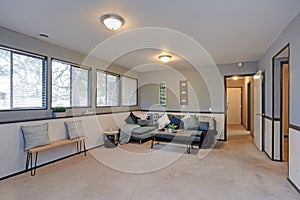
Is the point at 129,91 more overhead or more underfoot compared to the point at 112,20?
more underfoot

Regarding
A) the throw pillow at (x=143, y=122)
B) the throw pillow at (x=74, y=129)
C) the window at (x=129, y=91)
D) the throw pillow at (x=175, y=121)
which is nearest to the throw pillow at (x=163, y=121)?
the throw pillow at (x=175, y=121)

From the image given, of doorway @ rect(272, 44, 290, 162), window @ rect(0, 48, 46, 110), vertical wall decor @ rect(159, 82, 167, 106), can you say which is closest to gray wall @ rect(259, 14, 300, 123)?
doorway @ rect(272, 44, 290, 162)

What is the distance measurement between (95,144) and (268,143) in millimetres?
4344

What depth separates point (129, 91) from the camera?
23.8 ft

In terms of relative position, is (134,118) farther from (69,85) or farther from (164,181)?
(164,181)

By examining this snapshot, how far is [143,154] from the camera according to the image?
4.62m

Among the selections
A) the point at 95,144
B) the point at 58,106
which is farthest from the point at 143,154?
the point at 58,106

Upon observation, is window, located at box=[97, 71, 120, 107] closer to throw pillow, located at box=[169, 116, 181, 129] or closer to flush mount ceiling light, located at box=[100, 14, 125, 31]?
throw pillow, located at box=[169, 116, 181, 129]

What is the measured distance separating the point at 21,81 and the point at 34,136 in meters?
1.13

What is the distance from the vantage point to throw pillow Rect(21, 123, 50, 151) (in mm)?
3395

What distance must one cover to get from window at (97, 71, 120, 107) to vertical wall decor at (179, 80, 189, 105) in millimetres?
2314

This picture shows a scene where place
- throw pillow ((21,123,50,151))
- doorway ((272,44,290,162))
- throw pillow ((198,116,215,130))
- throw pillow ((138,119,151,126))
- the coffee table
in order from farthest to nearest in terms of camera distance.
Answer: throw pillow ((138,119,151,126)) < throw pillow ((198,116,215,130)) < the coffee table < doorway ((272,44,290,162)) < throw pillow ((21,123,50,151))

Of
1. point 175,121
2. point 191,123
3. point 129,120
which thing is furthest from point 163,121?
point 129,120

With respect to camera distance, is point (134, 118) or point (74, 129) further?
point (134, 118)
